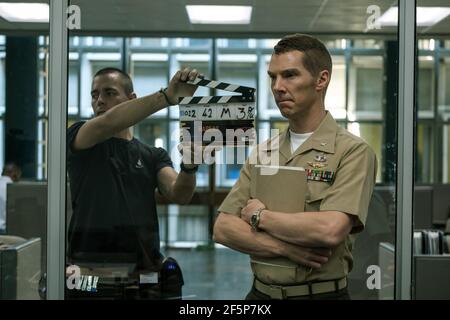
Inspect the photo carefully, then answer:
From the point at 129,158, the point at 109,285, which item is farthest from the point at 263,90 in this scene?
the point at 109,285

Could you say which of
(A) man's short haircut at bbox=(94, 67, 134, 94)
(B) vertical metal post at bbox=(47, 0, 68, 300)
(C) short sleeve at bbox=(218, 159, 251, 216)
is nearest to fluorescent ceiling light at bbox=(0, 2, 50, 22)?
(B) vertical metal post at bbox=(47, 0, 68, 300)

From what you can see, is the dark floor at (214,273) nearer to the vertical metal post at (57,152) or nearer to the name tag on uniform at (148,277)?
the name tag on uniform at (148,277)

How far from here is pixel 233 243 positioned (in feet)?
10.2

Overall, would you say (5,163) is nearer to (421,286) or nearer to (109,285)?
(109,285)

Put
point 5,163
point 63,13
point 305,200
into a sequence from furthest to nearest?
point 5,163 → point 63,13 → point 305,200

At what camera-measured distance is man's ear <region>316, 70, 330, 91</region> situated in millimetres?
3221

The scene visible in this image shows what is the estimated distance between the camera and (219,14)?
3670mm

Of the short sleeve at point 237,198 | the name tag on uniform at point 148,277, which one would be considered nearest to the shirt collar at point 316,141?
the short sleeve at point 237,198

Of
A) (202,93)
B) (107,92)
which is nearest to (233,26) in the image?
(202,93)

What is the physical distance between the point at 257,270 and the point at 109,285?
0.82 meters

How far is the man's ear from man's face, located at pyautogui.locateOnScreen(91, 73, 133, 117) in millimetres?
970

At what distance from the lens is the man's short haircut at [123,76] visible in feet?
11.1

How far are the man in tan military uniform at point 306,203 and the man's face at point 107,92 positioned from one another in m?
0.76

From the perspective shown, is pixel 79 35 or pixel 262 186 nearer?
pixel 262 186
